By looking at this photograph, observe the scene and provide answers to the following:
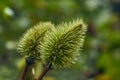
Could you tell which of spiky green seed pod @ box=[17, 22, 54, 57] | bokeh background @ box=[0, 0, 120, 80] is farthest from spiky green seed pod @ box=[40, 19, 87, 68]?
bokeh background @ box=[0, 0, 120, 80]

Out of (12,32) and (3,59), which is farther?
(12,32)

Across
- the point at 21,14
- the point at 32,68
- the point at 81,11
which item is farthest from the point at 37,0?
the point at 32,68

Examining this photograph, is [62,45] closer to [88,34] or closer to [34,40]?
[34,40]

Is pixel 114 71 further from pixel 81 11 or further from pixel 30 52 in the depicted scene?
pixel 30 52

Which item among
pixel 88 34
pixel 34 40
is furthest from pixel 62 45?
pixel 88 34

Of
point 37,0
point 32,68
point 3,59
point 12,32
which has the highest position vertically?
point 37,0

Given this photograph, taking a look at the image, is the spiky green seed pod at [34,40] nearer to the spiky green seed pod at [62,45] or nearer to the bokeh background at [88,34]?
the spiky green seed pod at [62,45]

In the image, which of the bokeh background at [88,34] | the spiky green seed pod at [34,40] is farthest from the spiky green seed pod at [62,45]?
the bokeh background at [88,34]
